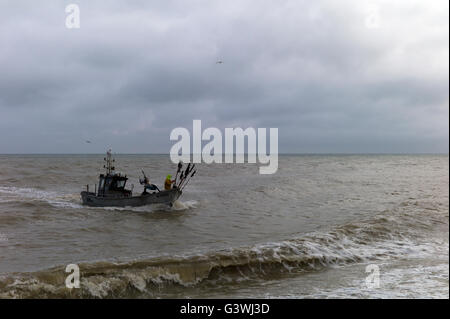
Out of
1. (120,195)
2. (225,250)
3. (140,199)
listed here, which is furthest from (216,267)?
(120,195)

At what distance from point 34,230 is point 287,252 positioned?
38.5 ft

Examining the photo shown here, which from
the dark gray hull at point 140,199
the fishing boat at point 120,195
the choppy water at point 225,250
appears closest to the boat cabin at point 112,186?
the fishing boat at point 120,195

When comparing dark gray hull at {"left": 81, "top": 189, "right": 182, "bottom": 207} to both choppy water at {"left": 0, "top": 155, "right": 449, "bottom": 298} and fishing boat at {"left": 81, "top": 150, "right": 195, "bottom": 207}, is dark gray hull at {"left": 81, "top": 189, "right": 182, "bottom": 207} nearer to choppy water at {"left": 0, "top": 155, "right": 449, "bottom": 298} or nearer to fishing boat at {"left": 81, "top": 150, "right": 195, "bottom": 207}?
fishing boat at {"left": 81, "top": 150, "right": 195, "bottom": 207}

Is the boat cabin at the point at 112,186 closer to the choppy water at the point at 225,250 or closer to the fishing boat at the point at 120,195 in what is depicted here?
the fishing boat at the point at 120,195

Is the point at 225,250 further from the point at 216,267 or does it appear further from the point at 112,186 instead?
the point at 112,186

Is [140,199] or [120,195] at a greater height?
[120,195]

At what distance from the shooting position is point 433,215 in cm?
2295

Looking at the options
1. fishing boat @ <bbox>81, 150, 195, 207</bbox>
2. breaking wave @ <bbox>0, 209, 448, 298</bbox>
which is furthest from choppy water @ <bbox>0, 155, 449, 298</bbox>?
fishing boat @ <bbox>81, 150, 195, 207</bbox>

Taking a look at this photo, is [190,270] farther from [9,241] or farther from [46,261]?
[9,241]

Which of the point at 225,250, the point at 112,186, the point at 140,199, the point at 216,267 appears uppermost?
the point at 112,186

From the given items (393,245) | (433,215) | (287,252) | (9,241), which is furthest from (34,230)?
(433,215)

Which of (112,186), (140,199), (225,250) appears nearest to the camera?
(225,250)
